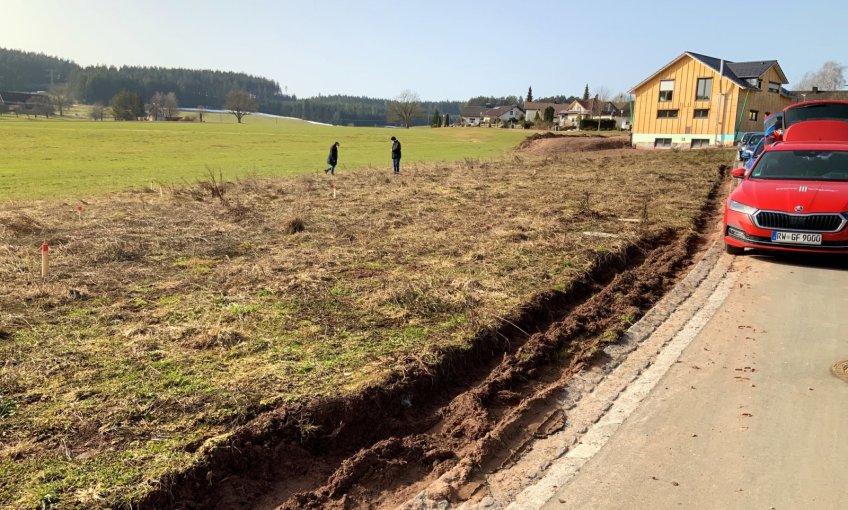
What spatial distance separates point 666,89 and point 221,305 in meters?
46.5

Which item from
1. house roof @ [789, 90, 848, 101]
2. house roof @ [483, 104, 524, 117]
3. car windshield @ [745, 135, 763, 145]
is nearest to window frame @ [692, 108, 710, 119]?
house roof @ [789, 90, 848, 101]

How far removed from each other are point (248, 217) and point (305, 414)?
9.40m

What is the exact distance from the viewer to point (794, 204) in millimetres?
8562

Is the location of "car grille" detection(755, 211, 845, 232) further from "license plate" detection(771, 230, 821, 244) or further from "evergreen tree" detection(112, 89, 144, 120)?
"evergreen tree" detection(112, 89, 144, 120)

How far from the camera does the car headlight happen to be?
891 cm

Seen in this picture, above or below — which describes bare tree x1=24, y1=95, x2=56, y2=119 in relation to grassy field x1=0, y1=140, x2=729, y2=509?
above

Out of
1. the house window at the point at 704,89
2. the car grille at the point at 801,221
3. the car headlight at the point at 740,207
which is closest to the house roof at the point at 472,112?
the house window at the point at 704,89

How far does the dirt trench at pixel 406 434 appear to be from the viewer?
3506 mm

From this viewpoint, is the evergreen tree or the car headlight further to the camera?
the evergreen tree

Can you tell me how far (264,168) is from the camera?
30984 mm

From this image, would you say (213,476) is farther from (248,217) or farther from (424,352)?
(248,217)

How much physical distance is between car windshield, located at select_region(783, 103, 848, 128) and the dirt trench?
15.5 meters

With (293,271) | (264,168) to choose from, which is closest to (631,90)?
(264,168)

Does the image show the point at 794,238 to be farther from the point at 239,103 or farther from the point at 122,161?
the point at 239,103
